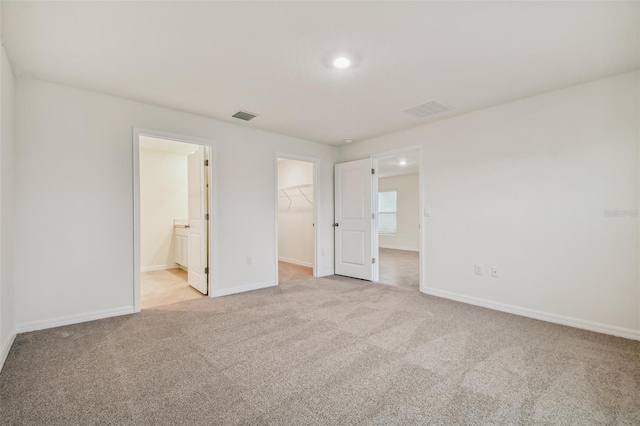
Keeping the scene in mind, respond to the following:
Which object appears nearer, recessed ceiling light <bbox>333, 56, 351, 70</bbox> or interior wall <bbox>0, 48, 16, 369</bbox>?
interior wall <bbox>0, 48, 16, 369</bbox>

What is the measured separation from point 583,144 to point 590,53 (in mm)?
898

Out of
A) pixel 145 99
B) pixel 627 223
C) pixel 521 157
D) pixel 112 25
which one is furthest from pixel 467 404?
pixel 145 99

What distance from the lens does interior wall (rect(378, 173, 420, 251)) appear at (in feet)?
29.1

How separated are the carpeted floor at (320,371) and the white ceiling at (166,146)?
10.6 ft

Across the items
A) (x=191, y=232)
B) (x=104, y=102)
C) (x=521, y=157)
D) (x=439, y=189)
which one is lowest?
(x=191, y=232)

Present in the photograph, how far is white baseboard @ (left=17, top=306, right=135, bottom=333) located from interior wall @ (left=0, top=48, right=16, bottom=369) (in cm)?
13

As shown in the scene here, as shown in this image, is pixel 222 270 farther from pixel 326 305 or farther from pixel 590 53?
pixel 590 53

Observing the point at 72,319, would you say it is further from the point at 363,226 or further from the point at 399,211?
the point at 399,211

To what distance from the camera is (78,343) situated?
8.02 ft

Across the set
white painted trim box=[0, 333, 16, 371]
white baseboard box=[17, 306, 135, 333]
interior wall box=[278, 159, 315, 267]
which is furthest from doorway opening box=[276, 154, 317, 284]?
white painted trim box=[0, 333, 16, 371]

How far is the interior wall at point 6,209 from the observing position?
2152 millimetres

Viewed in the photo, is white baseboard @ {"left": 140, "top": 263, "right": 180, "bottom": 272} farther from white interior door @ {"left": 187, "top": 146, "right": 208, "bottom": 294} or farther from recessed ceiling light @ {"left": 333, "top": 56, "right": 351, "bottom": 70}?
recessed ceiling light @ {"left": 333, "top": 56, "right": 351, "bottom": 70}

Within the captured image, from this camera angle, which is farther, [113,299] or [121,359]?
[113,299]

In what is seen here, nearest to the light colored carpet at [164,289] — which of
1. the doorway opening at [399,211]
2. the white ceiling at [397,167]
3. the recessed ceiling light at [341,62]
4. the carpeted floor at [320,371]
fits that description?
the carpeted floor at [320,371]
